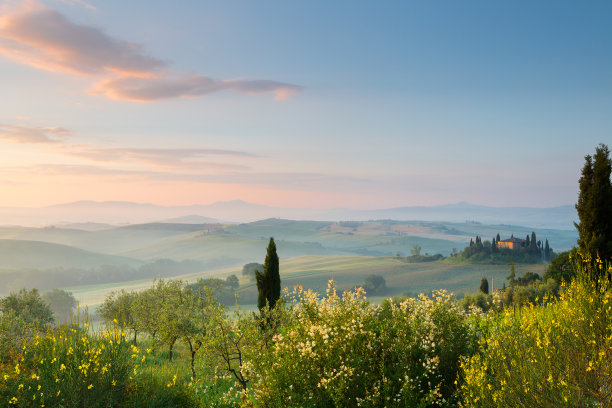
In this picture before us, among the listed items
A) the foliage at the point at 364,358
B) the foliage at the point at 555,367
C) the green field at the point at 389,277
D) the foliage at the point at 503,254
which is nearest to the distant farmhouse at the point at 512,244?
the foliage at the point at 503,254

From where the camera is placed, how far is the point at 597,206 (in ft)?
73.2

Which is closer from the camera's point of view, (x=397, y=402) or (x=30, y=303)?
(x=397, y=402)

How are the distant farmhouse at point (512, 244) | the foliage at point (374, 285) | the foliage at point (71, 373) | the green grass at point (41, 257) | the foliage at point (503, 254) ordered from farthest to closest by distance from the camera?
the green grass at point (41, 257) → the distant farmhouse at point (512, 244) → the foliage at point (503, 254) → the foliage at point (374, 285) → the foliage at point (71, 373)

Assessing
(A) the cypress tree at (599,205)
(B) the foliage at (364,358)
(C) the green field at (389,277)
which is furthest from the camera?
(C) the green field at (389,277)

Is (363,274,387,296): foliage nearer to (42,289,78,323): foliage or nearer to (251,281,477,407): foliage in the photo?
(42,289,78,323): foliage

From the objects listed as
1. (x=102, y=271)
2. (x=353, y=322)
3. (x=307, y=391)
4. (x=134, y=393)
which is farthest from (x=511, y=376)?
(x=102, y=271)

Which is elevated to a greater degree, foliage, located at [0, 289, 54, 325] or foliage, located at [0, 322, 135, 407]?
foliage, located at [0, 322, 135, 407]

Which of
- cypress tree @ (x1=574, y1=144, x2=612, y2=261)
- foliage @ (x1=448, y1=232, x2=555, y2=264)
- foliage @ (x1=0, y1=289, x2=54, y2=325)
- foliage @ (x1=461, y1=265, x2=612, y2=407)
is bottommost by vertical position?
foliage @ (x1=448, y1=232, x2=555, y2=264)

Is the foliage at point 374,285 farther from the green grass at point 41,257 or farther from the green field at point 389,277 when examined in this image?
the green grass at point 41,257

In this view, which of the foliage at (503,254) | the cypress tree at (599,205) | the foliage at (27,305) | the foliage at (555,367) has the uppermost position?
the cypress tree at (599,205)

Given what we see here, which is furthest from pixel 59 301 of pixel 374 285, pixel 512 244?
pixel 512 244

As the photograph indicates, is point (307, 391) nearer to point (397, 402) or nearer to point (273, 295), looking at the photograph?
point (397, 402)

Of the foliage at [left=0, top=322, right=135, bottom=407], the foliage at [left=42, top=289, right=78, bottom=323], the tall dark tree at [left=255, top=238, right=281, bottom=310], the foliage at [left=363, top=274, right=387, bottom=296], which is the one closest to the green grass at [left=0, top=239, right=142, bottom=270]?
the foliage at [left=42, top=289, right=78, bottom=323]

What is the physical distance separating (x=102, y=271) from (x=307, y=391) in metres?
173
